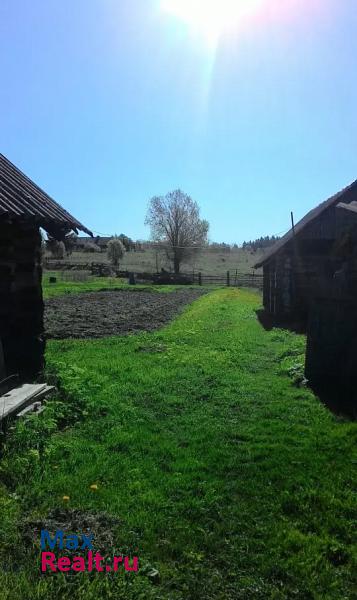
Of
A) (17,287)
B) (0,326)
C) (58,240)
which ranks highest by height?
(58,240)

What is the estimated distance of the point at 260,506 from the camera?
413cm

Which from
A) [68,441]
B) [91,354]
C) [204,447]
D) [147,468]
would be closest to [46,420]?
[68,441]

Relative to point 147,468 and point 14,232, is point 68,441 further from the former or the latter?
point 14,232

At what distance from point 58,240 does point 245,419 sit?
14.5ft

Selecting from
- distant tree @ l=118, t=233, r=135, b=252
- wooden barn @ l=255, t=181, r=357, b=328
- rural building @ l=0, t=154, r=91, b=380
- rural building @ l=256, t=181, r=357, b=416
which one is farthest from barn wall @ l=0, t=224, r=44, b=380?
distant tree @ l=118, t=233, r=135, b=252

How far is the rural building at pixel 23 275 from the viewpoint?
6910mm

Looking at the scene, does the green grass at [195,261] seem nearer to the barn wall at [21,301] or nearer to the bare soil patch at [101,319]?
the bare soil patch at [101,319]

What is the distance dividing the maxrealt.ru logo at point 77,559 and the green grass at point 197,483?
0.08 metres

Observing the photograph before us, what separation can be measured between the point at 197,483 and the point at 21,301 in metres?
4.44

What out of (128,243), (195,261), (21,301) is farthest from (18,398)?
(128,243)

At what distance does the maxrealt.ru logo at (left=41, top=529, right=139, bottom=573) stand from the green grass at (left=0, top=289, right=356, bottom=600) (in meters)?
0.08

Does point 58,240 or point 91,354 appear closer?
point 58,240

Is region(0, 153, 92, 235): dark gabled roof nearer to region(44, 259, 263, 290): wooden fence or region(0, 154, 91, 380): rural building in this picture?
region(0, 154, 91, 380): rural building

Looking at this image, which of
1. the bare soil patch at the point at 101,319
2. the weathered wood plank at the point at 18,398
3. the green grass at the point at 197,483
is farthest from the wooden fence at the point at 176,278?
the weathered wood plank at the point at 18,398
